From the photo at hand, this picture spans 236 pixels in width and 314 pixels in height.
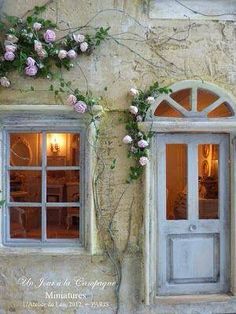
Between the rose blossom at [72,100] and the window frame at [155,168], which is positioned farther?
the window frame at [155,168]

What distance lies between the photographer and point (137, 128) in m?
5.70

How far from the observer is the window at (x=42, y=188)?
5.84 meters

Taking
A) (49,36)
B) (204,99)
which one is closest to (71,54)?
(49,36)

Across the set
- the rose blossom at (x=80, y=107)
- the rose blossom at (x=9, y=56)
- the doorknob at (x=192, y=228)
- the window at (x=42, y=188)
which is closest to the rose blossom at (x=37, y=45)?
the rose blossom at (x=9, y=56)

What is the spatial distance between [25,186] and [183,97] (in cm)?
231

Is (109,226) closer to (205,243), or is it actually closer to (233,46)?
(205,243)

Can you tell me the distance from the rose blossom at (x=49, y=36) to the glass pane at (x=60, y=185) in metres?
1.60

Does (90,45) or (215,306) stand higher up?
(90,45)

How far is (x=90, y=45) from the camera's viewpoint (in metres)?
5.68

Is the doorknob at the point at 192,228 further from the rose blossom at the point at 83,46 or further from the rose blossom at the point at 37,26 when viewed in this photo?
the rose blossom at the point at 37,26

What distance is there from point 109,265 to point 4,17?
3312 mm

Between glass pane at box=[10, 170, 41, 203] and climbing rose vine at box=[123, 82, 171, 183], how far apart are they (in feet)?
3.83

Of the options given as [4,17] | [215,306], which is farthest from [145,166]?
[4,17]

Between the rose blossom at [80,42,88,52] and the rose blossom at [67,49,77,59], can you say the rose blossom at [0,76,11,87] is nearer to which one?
the rose blossom at [67,49,77,59]
